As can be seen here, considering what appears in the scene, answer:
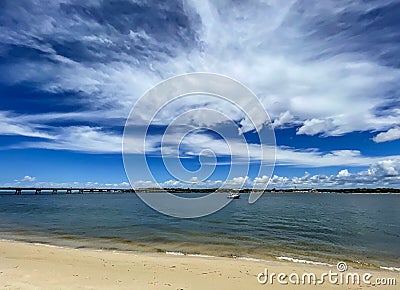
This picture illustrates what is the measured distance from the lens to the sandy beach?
1055 centimetres

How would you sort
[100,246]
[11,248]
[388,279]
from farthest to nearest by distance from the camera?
[100,246] → [11,248] → [388,279]

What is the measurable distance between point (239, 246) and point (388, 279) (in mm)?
10906

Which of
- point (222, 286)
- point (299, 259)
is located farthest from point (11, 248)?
point (299, 259)

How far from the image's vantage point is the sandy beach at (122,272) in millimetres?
10555

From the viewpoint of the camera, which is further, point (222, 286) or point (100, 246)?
point (100, 246)

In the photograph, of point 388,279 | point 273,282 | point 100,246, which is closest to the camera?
point 273,282

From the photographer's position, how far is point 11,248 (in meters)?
18.2

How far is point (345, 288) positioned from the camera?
1139 centimetres

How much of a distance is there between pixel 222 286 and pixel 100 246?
13987 mm

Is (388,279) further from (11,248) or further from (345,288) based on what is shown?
(11,248)

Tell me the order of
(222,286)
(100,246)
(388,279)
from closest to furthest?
1. (222,286)
2. (388,279)
3. (100,246)

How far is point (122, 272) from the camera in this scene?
41.7 feet

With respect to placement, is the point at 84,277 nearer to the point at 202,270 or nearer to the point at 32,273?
→ the point at 32,273

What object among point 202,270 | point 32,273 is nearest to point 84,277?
A: point 32,273
